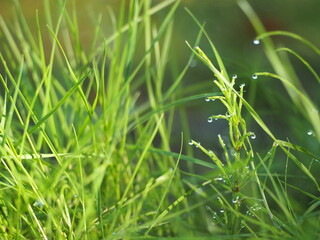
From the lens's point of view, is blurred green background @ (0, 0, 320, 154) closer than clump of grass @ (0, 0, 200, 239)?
No

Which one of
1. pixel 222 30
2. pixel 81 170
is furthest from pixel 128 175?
pixel 222 30

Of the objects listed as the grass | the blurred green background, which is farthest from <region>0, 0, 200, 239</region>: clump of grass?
the blurred green background

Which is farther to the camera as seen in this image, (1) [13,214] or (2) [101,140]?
(2) [101,140]

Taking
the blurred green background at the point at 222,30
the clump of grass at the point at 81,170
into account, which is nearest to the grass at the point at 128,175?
the clump of grass at the point at 81,170

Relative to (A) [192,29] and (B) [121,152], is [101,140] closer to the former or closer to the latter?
(B) [121,152]

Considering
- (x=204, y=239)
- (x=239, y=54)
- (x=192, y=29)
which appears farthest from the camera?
(x=192, y=29)

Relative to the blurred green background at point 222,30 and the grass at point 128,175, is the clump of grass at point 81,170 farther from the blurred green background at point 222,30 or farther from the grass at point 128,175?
the blurred green background at point 222,30

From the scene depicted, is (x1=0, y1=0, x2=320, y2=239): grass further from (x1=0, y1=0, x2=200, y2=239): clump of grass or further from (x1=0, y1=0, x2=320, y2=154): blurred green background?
(x1=0, y1=0, x2=320, y2=154): blurred green background

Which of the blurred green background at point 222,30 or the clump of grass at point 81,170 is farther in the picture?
the blurred green background at point 222,30

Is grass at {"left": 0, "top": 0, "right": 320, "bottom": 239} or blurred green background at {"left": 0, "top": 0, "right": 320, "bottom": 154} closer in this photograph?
grass at {"left": 0, "top": 0, "right": 320, "bottom": 239}

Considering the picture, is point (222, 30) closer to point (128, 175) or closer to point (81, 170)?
point (128, 175)

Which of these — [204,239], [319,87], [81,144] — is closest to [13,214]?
[81,144]
